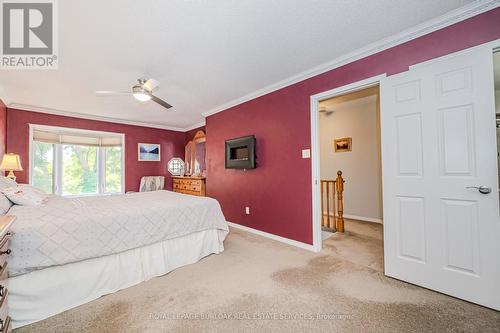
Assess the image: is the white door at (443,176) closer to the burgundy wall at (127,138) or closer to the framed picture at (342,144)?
the framed picture at (342,144)

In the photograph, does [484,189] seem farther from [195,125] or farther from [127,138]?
[127,138]

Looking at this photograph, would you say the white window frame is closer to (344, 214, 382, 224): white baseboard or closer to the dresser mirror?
the dresser mirror

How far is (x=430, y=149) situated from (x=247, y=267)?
2.24 metres

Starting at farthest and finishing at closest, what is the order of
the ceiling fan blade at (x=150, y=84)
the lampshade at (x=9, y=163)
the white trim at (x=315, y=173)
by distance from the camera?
the lampshade at (x=9, y=163)
the white trim at (x=315, y=173)
the ceiling fan blade at (x=150, y=84)

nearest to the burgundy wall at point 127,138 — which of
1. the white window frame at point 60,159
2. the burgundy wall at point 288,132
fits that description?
the white window frame at point 60,159

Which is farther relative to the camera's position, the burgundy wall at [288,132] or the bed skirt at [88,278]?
the burgundy wall at [288,132]

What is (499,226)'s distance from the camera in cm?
157

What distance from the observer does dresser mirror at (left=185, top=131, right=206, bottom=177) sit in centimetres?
560

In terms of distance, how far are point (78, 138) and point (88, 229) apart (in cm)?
415

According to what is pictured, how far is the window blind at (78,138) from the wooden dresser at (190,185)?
179 cm

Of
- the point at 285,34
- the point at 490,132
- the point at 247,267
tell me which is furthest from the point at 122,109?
the point at 490,132

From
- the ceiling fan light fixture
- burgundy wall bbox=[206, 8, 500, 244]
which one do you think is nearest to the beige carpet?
burgundy wall bbox=[206, 8, 500, 244]

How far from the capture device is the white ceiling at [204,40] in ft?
5.49

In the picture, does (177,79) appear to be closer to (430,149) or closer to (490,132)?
(430,149)
